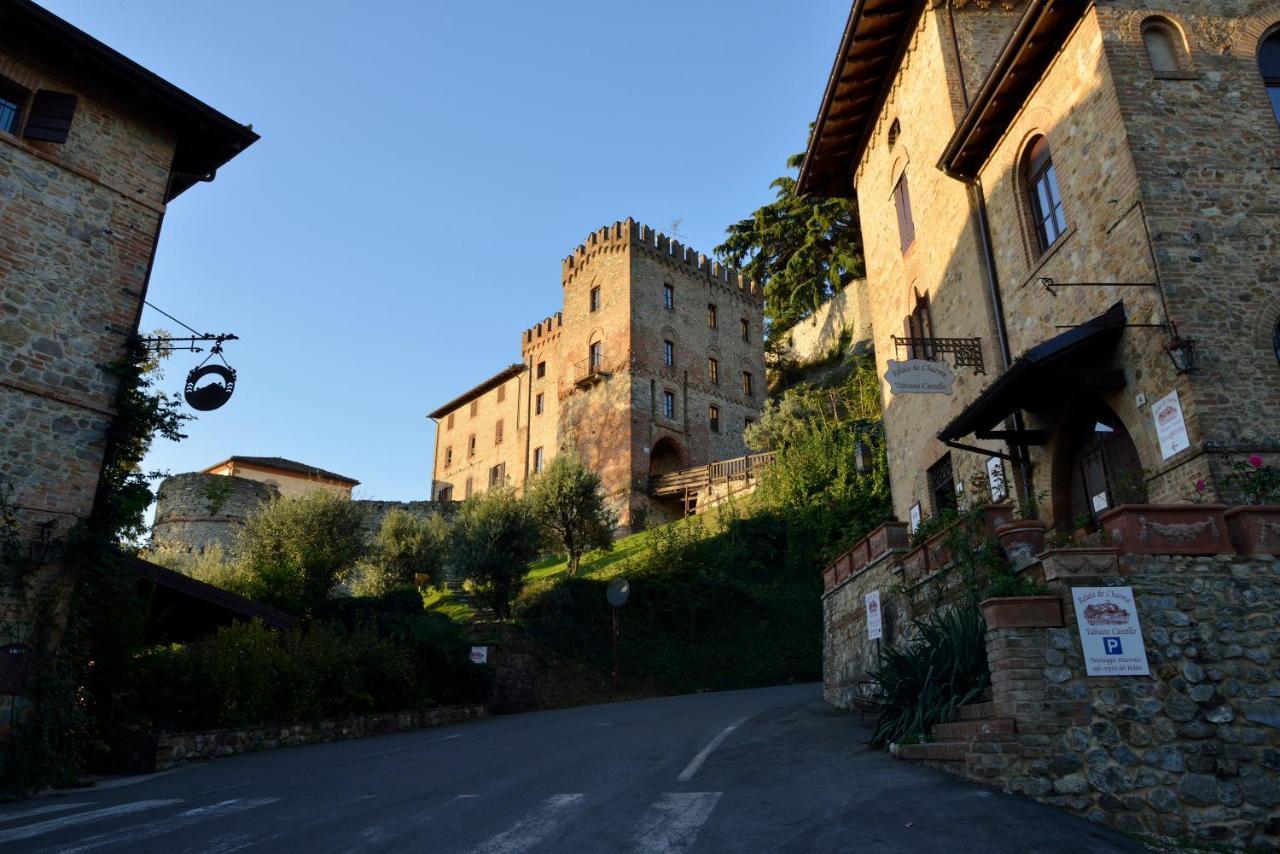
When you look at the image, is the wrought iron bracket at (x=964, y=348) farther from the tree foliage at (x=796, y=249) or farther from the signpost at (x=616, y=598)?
the tree foliage at (x=796, y=249)

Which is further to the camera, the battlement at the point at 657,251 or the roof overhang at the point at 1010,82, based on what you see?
the battlement at the point at 657,251

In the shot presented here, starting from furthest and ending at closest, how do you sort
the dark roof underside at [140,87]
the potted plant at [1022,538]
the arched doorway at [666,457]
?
the arched doorway at [666,457]
the dark roof underside at [140,87]
the potted plant at [1022,538]

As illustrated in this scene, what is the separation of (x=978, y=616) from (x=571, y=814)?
4430 millimetres

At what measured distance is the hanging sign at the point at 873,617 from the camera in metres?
12.2

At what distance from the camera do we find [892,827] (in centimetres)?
581

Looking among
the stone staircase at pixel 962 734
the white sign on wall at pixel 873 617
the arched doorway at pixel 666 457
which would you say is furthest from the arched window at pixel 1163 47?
the arched doorway at pixel 666 457

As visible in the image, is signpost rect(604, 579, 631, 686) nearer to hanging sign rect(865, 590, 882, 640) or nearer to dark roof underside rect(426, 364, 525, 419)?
hanging sign rect(865, 590, 882, 640)

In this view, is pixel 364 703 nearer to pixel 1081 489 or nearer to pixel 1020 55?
pixel 1081 489

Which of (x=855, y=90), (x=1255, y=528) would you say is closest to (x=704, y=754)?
(x=1255, y=528)

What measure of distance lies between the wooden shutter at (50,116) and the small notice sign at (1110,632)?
47.0 ft

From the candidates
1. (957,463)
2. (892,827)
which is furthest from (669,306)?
(892,827)

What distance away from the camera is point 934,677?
8.62 meters

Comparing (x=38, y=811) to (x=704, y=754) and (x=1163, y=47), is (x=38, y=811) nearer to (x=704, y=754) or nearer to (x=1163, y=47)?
(x=704, y=754)

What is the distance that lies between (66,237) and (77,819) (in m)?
8.48
